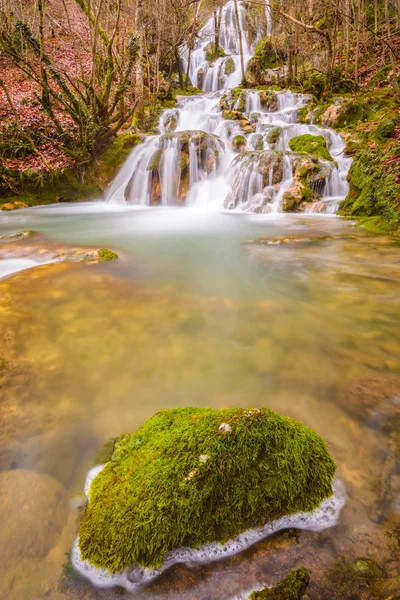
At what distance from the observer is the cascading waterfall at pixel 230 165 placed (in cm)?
1063

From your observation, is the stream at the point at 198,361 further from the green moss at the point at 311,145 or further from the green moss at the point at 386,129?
the green moss at the point at 386,129

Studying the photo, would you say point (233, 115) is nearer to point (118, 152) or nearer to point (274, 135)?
point (274, 135)

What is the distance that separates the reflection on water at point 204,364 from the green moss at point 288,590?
47 millimetres

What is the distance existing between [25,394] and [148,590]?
5.24 feet

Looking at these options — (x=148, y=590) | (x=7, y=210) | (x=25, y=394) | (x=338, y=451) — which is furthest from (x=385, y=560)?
(x=7, y=210)

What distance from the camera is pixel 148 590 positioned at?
1188 millimetres

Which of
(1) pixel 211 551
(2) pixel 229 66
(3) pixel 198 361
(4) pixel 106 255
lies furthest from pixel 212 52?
(1) pixel 211 551

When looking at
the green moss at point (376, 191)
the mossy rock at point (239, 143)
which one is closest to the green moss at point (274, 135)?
the mossy rock at point (239, 143)

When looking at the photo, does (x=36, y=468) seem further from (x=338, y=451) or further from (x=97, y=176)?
(x=97, y=176)

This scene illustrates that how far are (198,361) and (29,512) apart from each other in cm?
154

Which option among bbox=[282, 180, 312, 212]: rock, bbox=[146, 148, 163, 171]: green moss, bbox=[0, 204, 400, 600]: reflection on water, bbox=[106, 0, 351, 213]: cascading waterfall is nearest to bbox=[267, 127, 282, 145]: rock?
bbox=[106, 0, 351, 213]: cascading waterfall

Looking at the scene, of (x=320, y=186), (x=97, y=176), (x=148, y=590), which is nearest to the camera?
(x=148, y=590)

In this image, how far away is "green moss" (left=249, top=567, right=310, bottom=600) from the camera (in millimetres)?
1148

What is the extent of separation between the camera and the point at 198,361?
8.84 ft
